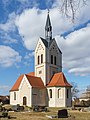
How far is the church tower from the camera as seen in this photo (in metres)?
53.4

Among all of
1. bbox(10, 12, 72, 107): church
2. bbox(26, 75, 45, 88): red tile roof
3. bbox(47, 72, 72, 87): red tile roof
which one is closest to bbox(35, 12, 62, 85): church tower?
bbox(10, 12, 72, 107): church

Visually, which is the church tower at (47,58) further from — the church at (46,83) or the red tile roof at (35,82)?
the red tile roof at (35,82)

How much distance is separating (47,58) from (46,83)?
557 cm

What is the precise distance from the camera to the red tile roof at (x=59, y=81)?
1969 inches

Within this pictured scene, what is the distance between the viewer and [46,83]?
52.6 m

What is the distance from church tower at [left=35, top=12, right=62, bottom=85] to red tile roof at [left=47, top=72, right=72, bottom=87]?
4.79ft

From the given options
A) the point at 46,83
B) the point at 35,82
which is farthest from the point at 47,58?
the point at 35,82

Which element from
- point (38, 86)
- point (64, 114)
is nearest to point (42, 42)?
point (38, 86)

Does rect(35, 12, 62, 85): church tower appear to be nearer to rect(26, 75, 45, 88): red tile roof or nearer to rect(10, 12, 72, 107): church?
rect(10, 12, 72, 107): church

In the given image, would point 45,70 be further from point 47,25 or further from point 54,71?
point 47,25

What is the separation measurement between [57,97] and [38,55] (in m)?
11.4

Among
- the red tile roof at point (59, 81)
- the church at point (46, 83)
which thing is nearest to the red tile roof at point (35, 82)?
the church at point (46, 83)

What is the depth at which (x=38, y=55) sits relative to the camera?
56.0 meters

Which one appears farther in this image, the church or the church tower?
the church tower
